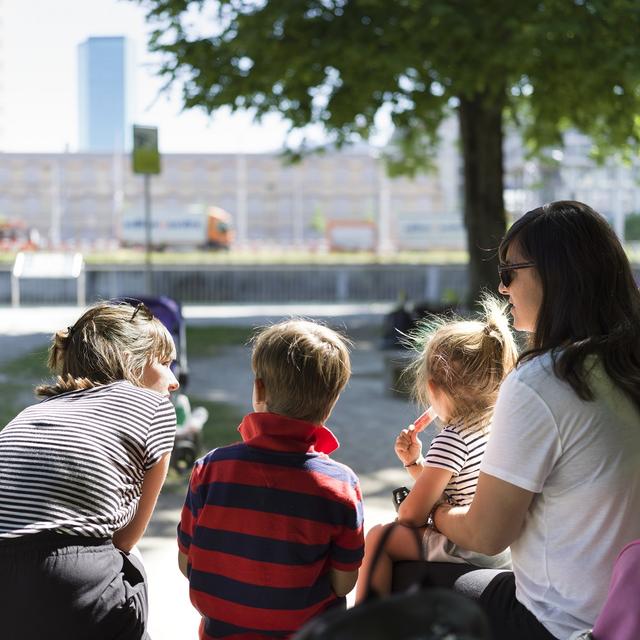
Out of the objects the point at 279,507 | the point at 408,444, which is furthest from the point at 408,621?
the point at 408,444

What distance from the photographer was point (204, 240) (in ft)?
151

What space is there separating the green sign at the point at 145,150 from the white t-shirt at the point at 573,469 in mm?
6234

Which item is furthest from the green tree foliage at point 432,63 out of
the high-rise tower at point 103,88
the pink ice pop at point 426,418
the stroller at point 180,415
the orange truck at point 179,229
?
the orange truck at point 179,229

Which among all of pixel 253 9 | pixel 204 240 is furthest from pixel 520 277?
pixel 204 240

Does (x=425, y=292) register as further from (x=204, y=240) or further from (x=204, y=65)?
(x=204, y=240)

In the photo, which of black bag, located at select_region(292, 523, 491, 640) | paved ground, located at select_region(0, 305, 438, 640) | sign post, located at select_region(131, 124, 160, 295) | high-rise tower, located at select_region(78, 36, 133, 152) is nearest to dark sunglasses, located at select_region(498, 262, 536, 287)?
black bag, located at select_region(292, 523, 491, 640)

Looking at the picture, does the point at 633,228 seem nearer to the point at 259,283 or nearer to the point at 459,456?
the point at 259,283

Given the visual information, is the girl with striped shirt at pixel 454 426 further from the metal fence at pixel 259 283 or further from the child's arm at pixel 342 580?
the metal fence at pixel 259 283

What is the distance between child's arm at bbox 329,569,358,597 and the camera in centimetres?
234

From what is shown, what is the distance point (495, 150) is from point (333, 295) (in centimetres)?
1259

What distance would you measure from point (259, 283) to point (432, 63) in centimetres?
1463

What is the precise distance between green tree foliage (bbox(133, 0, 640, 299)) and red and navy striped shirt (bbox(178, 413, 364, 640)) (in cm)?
693

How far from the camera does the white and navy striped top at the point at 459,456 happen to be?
247 cm

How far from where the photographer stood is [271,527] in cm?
225
